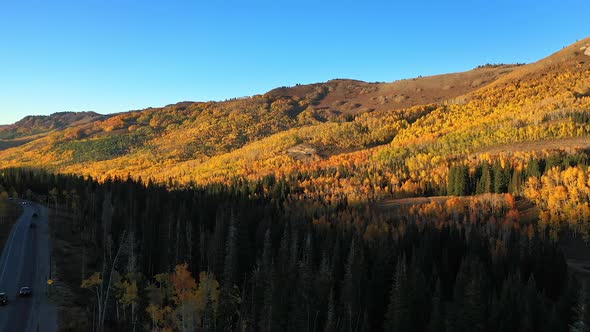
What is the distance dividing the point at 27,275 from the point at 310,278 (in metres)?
55.4

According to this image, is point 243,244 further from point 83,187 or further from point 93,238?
point 83,187

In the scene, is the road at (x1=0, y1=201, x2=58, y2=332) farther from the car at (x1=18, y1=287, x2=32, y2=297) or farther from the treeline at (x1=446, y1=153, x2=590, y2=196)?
the treeline at (x1=446, y1=153, x2=590, y2=196)

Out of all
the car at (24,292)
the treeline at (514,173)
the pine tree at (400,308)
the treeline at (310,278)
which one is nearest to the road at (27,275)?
the car at (24,292)

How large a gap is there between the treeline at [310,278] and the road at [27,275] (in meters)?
8.35

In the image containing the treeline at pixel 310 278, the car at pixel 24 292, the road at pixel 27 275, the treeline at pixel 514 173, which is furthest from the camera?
the treeline at pixel 514 173

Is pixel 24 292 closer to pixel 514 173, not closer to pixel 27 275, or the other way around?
pixel 27 275

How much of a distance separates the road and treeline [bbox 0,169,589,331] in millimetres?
8349

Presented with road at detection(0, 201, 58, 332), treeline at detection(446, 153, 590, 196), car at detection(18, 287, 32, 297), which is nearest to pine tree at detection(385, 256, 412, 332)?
road at detection(0, 201, 58, 332)

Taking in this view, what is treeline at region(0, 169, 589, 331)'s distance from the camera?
242ft

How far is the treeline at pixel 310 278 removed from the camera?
73625mm

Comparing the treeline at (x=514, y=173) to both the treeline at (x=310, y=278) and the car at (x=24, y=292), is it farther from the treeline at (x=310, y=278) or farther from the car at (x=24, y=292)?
the car at (x=24, y=292)

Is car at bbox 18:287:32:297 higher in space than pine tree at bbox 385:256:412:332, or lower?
higher

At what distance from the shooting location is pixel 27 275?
91000mm

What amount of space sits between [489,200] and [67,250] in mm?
Answer: 143570
